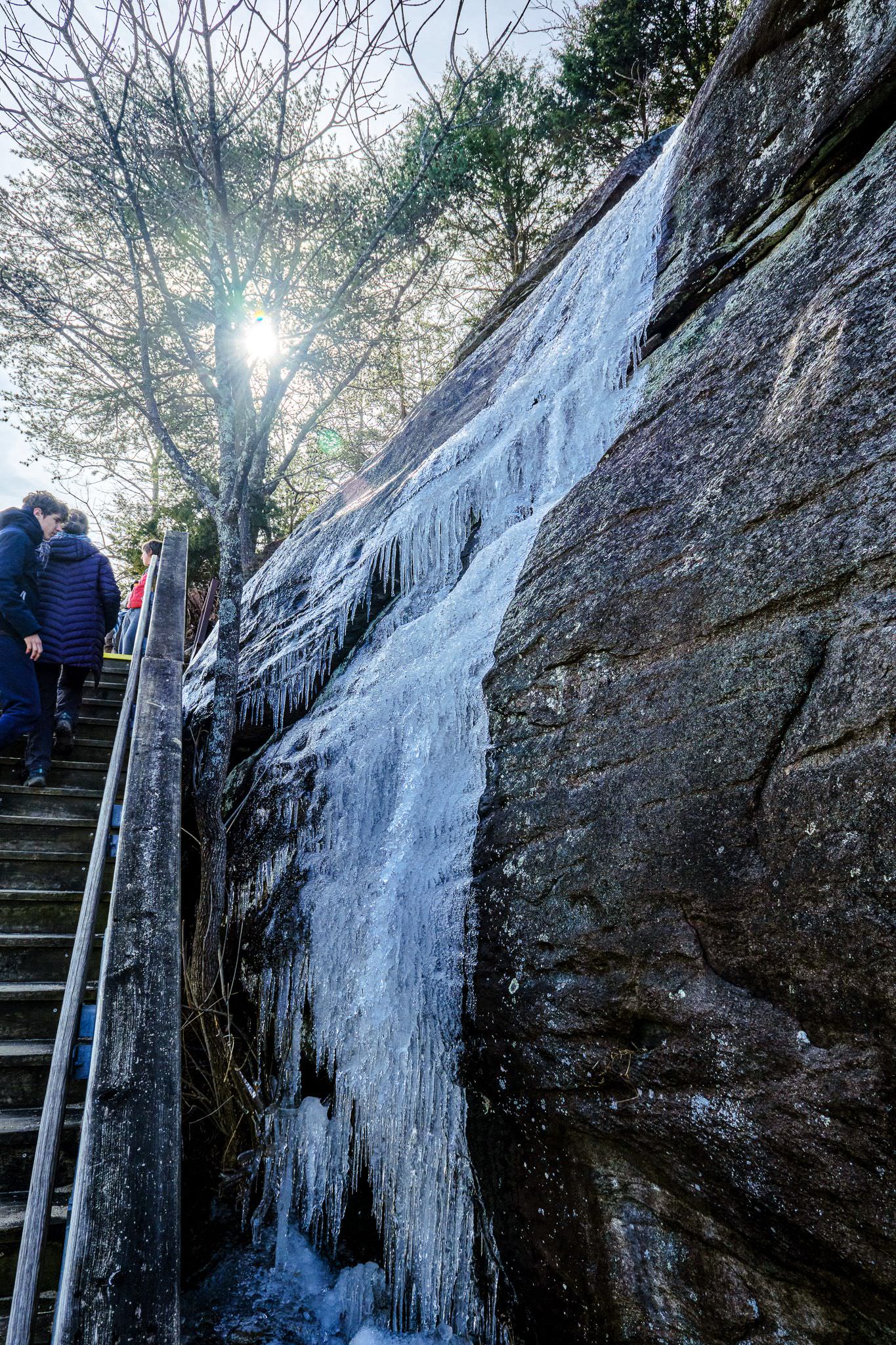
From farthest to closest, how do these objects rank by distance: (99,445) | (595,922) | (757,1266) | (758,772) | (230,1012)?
(99,445), (230,1012), (595,922), (758,772), (757,1266)

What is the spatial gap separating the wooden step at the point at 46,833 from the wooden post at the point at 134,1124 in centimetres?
95

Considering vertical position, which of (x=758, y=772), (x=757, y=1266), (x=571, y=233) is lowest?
(x=757, y=1266)

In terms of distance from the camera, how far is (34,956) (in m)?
3.35

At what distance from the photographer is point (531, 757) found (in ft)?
8.77

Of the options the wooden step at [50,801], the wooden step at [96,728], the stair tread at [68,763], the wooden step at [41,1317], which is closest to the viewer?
the wooden step at [41,1317]

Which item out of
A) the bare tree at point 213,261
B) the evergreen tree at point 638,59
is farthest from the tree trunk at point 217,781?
the evergreen tree at point 638,59

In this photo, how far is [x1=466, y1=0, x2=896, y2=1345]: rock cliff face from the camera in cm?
169

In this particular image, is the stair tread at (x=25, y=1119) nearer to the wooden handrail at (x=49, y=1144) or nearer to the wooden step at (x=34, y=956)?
the wooden handrail at (x=49, y=1144)

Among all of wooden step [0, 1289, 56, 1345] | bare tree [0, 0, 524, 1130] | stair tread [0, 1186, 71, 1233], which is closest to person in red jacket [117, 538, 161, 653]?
bare tree [0, 0, 524, 1130]

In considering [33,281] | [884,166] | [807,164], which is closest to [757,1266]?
[884,166]

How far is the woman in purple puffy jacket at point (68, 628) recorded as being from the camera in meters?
4.55

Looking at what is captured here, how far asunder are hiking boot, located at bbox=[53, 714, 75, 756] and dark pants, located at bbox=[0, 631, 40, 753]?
347 mm

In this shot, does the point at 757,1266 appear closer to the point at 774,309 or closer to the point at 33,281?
the point at 774,309

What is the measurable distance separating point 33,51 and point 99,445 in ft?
31.5
